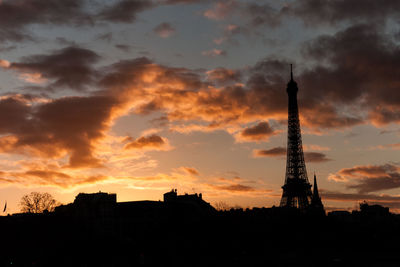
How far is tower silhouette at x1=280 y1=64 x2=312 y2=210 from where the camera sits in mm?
138750

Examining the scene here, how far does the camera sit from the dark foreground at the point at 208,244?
90438 mm

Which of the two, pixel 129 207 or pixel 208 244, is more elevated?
pixel 129 207

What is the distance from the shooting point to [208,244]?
106 meters

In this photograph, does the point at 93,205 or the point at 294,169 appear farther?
the point at 93,205

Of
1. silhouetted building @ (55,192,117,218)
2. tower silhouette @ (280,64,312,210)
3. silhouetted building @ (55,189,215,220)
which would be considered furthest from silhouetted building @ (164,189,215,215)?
tower silhouette @ (280,64,312,210)

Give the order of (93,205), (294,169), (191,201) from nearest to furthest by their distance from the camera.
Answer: (294,169) < (93,205) < (191,201)

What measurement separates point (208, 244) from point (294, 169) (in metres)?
43.2

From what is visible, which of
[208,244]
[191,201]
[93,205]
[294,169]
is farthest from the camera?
[191,201]

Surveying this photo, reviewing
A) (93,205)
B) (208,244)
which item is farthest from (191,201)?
(208,244)

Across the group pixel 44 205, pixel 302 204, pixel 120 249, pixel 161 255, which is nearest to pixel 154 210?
pixel 44 205

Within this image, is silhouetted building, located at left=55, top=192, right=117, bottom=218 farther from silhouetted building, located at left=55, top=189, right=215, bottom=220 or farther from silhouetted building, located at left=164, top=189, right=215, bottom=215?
silhouetted building, located at left=164, top=189, right=215, bottom=215

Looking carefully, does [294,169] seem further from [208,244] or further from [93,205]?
[93,205]

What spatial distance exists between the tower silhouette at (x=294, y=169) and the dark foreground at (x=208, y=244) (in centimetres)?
437

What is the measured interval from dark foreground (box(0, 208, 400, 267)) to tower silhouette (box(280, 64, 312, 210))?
437 centimetres
